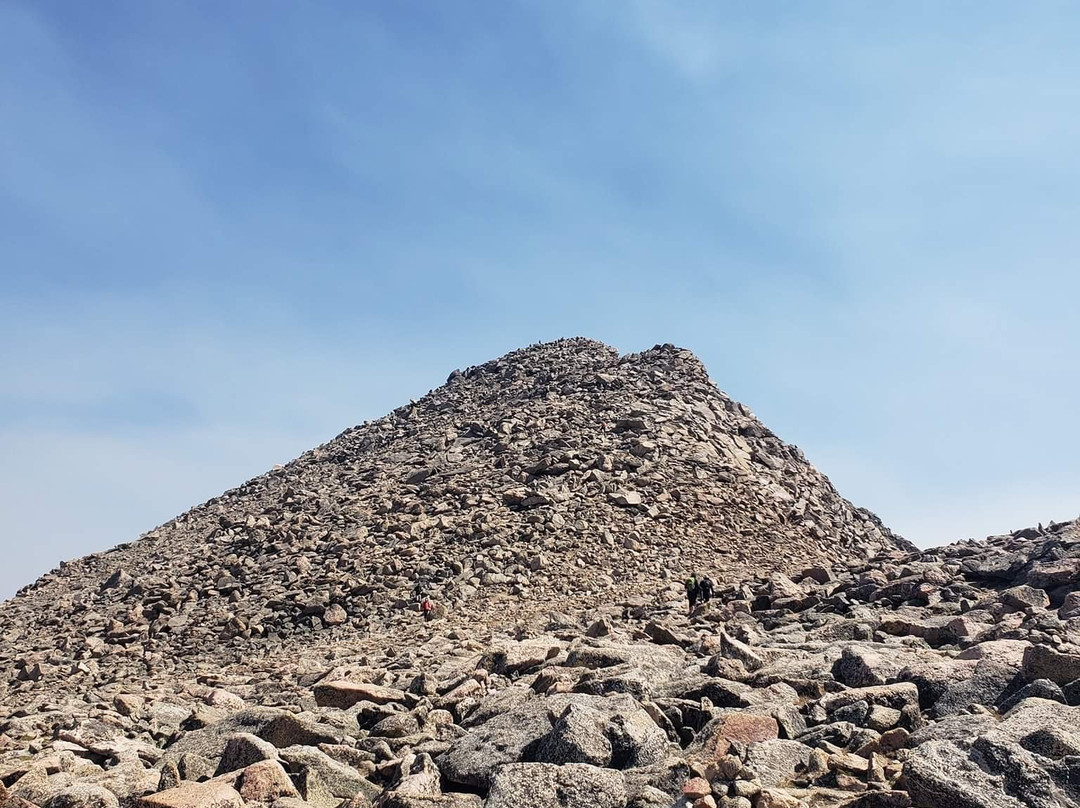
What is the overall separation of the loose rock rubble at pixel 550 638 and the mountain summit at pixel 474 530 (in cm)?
11

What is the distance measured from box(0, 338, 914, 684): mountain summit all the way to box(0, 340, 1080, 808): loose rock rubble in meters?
0.11

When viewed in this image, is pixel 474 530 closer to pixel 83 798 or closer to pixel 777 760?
pixel 83 798

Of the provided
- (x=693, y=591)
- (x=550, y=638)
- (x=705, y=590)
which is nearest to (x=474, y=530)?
(x=693, y=591)

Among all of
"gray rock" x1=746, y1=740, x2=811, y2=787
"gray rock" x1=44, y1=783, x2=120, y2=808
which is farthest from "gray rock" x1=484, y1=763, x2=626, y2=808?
"gray rock" x1=44, y1=783, x2=120, y2=808

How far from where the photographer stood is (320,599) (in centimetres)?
1897

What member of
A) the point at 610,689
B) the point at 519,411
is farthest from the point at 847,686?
the point at 519,411

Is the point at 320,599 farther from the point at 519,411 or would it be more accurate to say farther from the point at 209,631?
the point at 519,411

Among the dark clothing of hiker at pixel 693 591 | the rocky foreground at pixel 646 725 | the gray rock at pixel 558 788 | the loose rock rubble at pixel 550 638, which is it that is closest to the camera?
the rocky foreground at pixel 646 725

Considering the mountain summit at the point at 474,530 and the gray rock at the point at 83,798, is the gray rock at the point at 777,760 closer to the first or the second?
the gray rock at the point at 83,798

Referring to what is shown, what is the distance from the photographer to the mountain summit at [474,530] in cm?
1875

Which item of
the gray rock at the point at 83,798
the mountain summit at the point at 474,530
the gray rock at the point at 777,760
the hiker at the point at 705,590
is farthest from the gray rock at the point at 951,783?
the mountain summit at the point at 474,530

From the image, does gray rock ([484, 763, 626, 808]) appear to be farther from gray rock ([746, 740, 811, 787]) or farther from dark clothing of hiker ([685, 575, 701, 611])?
dark clothing of hiker ([685, 575, 701, 611])

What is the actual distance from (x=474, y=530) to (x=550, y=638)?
8.86 m

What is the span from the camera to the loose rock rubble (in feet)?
20.6
